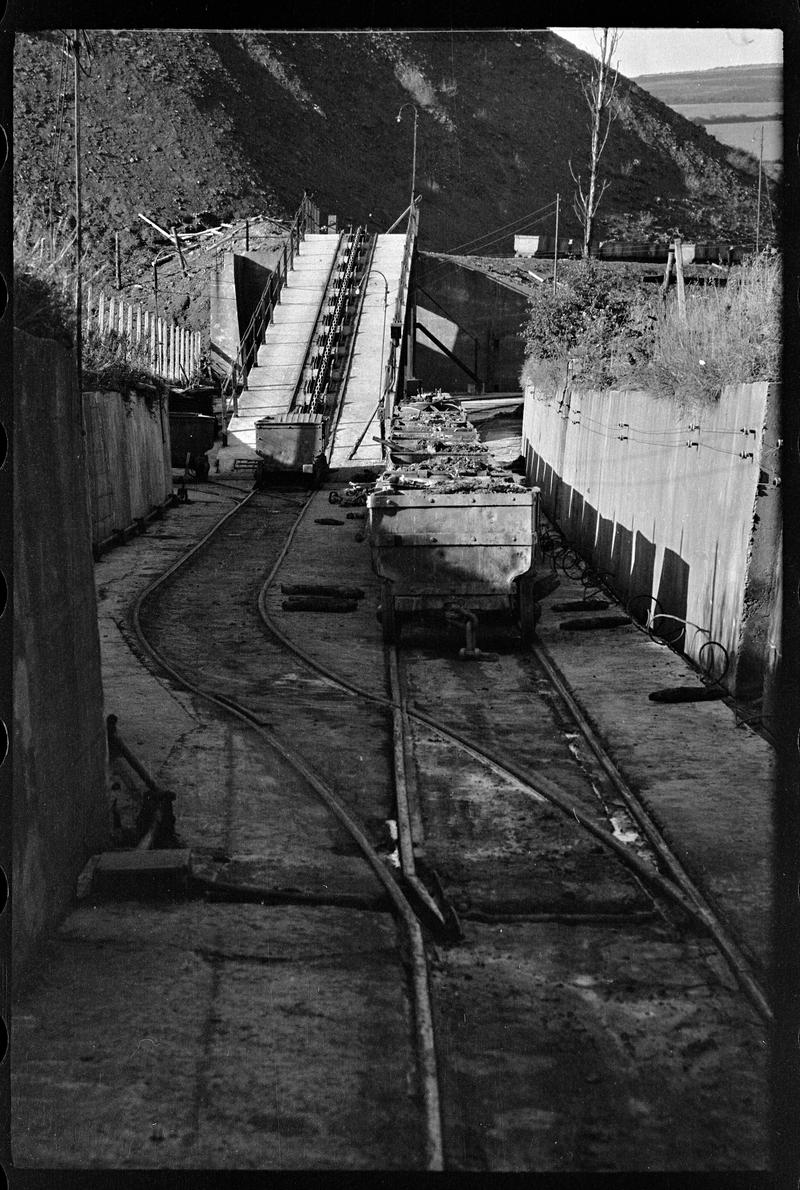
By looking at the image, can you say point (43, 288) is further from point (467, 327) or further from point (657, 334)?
point (467, 327)

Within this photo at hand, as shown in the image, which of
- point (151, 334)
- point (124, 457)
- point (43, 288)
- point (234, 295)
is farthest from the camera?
point (234, 295)

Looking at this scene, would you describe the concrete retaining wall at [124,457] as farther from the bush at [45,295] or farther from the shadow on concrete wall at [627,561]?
the bush at [45,295]

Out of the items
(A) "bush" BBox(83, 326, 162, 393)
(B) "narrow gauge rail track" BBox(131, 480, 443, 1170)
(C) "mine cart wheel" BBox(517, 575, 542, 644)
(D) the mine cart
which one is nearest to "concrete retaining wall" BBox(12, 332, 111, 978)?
(B) "narrow gauge rail track" BBox(131, 480, 443, 1170)

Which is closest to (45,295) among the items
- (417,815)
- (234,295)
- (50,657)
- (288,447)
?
(50,657)

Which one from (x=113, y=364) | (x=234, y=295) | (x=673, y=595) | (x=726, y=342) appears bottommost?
(x=673, y=595)

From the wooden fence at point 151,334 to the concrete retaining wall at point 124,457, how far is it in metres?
1.18

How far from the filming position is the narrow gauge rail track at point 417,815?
15.7 ft

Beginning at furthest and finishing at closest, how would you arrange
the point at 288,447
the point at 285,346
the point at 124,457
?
1. the point at 285,346
2. the point at 288,447
3. the point at 124,457

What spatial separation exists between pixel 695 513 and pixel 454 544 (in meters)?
2.46

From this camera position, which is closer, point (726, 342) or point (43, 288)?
point (43, 288)

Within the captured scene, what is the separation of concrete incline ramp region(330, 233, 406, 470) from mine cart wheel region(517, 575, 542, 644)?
1847cm

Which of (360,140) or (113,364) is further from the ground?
(360,140)

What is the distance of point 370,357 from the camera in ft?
123

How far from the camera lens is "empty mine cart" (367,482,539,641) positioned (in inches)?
482
